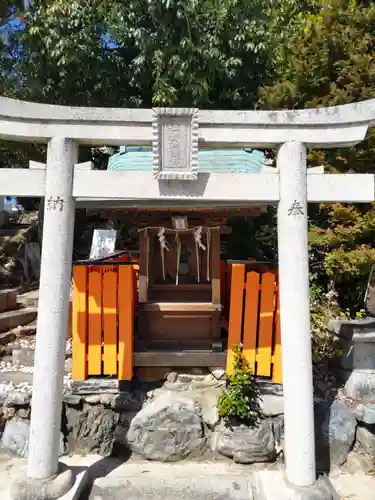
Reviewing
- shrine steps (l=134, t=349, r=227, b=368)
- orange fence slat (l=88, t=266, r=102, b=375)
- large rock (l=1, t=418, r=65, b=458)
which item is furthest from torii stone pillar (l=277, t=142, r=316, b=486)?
large rock (l=1, t=418, r=65, b=458)

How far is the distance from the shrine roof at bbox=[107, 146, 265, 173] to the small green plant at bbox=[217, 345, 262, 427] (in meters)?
2.78

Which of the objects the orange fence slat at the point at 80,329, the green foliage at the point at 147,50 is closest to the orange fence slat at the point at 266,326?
the orange fence slat at the point at 80,329

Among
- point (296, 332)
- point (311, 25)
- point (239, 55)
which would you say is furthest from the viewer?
point (239, 55)

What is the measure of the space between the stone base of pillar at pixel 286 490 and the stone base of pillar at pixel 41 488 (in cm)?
219

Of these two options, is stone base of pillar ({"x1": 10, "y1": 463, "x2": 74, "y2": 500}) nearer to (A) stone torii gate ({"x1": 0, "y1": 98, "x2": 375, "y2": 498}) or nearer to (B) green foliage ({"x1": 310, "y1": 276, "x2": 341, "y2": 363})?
(A) stone torii gate ({"x1": 0, "y1": 98, "x2": 375, "y2": 498})

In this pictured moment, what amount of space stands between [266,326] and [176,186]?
2.58 metres

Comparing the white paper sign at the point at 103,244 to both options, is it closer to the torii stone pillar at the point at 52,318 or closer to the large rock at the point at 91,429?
the large rock at the point at 91,429

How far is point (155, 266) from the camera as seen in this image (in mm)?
6043

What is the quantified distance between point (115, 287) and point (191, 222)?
1.54 m

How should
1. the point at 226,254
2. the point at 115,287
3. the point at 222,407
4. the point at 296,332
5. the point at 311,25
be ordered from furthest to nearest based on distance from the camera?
the point at 226,254
the point at 311,25
the point at 115,287
the point at 222,407
the point at 296,332

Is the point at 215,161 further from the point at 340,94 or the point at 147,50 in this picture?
the point at 147,50

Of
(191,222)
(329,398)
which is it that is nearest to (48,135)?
(191,222)

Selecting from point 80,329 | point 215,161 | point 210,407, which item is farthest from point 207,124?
point 210,407

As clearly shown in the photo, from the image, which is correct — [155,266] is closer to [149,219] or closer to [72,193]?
[149,219]
